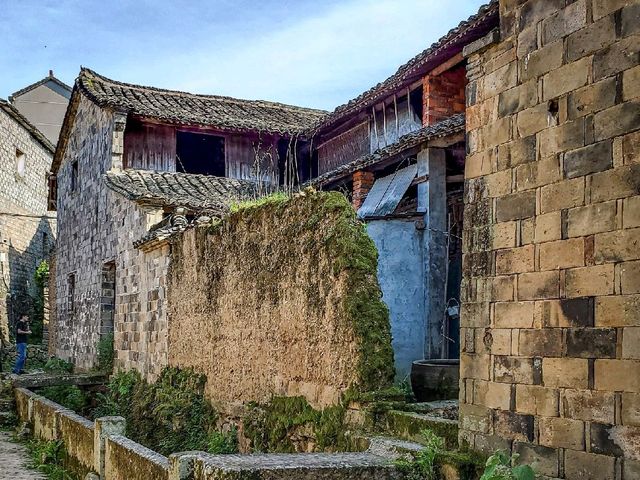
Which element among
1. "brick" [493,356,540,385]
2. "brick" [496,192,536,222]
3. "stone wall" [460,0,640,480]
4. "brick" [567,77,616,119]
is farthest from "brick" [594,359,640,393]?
"brick" [567,77,616,119]

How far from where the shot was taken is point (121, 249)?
1449 centimetres

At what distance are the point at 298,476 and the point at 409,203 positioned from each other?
8.73 metres

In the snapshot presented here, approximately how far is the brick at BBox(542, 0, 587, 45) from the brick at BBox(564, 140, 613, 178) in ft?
2.62

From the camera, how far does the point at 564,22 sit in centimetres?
476

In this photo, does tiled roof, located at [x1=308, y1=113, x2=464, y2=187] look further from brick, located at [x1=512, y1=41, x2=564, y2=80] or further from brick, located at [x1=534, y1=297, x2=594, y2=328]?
brick, located at [x1=534, y1=297, x2=594, y2=328]

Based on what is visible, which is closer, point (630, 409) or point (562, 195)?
point (630, 409)

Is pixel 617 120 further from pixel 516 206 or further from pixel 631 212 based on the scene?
pixel 516 206

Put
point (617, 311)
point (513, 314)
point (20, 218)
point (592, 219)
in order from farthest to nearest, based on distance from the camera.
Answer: point (20, 218)
point (513, 314)
point (592, 219)
point (617, 311)

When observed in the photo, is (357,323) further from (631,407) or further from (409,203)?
(409,203)

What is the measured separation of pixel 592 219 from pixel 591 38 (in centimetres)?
113

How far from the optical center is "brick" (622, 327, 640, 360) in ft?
13.4

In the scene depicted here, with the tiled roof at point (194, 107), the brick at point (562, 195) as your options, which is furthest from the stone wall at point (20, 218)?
the brick at point (562, 195)

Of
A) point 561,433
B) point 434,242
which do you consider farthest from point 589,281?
point 434,242

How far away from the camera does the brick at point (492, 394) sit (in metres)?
4.97
